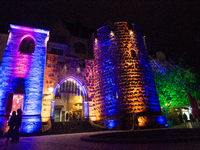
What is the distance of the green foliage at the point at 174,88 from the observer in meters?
15.8

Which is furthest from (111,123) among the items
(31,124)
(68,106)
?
(68,106)

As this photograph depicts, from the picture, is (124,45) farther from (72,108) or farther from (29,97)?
(72,108)

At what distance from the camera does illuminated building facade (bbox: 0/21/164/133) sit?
1169 centimetres

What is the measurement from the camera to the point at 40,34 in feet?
46.5

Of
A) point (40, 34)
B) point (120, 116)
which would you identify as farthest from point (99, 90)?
point (40, 34)

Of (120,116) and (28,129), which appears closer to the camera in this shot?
(28,129)

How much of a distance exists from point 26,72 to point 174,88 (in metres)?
15.6

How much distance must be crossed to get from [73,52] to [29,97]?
9.60 metres

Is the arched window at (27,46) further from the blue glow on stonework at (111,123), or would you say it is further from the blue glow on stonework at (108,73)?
the blue glow on stonework at (111,123)

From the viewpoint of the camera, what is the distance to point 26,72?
1241cm

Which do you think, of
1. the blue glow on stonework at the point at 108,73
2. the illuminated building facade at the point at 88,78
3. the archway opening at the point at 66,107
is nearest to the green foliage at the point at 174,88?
the illuminated building facade at the point at 88,78

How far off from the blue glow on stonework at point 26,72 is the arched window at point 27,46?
29 cm

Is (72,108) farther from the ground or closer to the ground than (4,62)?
closer to the ground

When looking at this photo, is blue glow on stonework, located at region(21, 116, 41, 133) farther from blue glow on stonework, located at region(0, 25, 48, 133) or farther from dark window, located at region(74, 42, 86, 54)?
dark window, located at region(74, 42, 86, 54)
